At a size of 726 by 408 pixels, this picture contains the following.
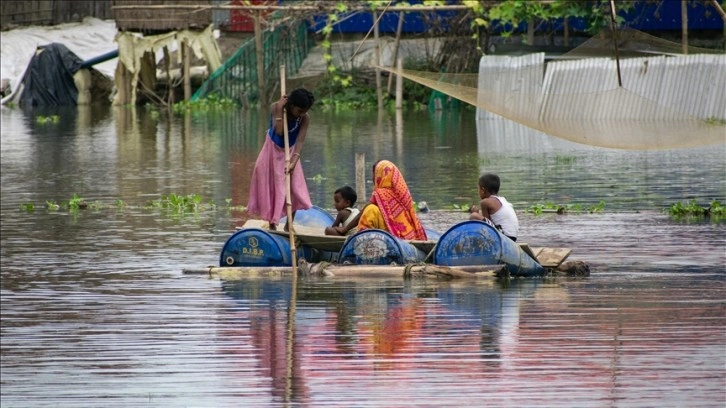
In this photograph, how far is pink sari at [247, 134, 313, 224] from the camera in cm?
1128

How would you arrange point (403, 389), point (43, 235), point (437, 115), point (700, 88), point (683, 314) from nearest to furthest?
point (403, 389) < point (683, 314) < point (43, 235) < point (700, 88) < point (437, 115)

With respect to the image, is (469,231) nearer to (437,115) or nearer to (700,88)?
(700,88)

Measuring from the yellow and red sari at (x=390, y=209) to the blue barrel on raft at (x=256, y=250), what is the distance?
1.99 ft

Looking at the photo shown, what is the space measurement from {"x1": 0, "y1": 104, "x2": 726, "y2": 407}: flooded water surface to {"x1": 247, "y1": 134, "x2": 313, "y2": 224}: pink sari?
73 cm

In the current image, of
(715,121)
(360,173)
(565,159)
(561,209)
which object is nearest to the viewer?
(360,173)

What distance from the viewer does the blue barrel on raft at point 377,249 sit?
10492 millimetres

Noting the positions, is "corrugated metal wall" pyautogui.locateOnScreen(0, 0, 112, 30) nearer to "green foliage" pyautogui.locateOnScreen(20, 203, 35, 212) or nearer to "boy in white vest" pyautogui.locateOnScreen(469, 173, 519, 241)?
"green foliage" pyautogui.locateOnScreen(20, 203, 35, 212)

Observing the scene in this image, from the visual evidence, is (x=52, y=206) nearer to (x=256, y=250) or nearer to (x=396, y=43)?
(x=256, y=250)

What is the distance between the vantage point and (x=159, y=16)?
32.6 m

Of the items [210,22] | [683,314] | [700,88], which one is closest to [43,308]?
[683,314]

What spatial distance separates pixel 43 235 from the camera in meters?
13.5

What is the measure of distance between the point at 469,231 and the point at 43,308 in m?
2.97

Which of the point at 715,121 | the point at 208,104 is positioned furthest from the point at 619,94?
the point at 208,104

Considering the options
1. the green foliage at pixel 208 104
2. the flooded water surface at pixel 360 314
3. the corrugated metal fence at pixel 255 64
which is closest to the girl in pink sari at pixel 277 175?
the flooded water surface at pixel 360 314
